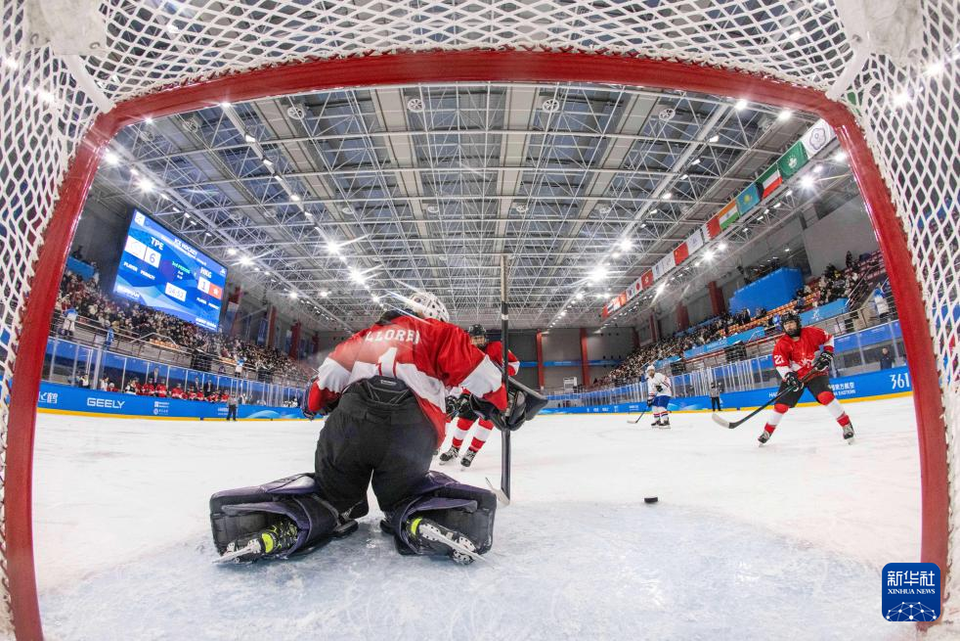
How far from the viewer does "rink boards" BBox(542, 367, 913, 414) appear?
24.4ft

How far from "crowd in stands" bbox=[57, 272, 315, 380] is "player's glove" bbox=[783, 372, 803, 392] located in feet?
43.2

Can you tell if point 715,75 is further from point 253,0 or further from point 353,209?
point 353,209

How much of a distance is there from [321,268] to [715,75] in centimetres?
2112

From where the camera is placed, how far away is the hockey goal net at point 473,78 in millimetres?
928

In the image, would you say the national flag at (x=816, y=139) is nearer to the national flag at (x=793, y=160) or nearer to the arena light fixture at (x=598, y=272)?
the national flag at (x=793, y=160)

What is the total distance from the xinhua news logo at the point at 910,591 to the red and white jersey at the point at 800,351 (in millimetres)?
4176

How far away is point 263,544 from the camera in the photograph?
1328 millimetres

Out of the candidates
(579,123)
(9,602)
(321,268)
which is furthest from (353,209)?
(9,602)

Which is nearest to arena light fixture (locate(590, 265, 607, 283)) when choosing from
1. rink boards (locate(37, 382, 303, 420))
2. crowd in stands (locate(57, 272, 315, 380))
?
rink boards (locate(37, 382, 303, 420))

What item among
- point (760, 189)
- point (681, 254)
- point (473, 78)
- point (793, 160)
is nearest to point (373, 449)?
point (473, 78)

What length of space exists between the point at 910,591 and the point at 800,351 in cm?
444

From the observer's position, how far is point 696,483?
239 cm

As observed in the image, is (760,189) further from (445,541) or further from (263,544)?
(263,544)

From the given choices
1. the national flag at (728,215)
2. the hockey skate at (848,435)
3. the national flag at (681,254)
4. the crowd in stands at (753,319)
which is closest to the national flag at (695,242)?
the national flag at (681,254)
